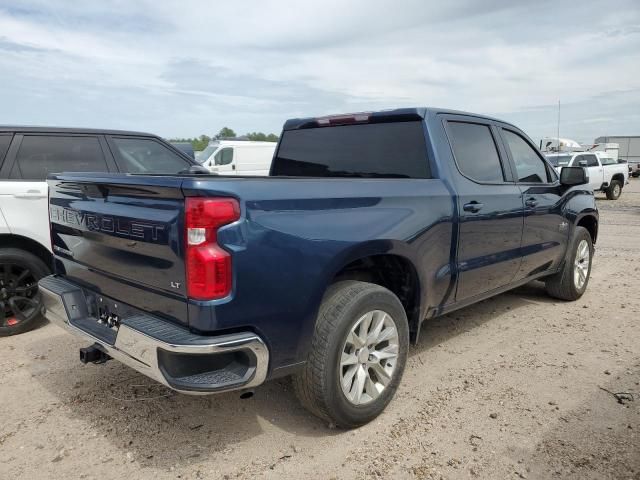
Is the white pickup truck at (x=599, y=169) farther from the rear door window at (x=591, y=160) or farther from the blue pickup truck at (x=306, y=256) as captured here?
the blue pickup truck at (x=306, y=256)

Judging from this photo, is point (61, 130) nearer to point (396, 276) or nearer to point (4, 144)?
point (4, 144)

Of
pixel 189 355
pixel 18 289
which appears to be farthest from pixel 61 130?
pixel 189 355

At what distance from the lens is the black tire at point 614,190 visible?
1967cm

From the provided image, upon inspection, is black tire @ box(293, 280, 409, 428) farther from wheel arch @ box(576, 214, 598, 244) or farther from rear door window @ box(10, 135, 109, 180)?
wheel arch @ box(576, 214, 598, 244)

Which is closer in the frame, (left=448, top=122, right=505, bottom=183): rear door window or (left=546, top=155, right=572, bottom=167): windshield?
(left=448, top=122, right=505, bottom=183): rear door window

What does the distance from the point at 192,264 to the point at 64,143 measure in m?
3.43

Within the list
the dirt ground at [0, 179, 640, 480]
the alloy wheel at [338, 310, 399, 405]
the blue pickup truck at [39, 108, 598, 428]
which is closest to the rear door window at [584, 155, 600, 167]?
the dirt ground at [0, 179, 640, 480]

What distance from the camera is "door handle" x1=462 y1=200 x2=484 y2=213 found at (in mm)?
3609

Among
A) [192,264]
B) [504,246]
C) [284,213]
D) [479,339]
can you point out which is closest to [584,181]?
[504,246]

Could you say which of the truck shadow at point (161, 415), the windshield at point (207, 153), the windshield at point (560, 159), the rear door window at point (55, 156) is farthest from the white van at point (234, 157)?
the truck shadow at point (161, 415)

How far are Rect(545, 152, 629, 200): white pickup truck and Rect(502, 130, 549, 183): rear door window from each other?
14214 mm

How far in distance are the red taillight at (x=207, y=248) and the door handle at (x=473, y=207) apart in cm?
197

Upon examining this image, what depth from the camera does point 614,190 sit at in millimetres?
19891

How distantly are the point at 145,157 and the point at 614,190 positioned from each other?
19.8 metres
